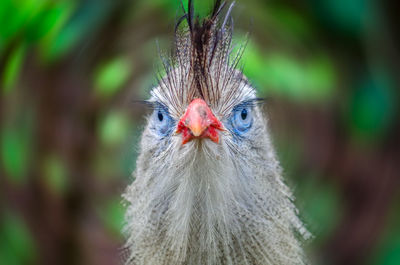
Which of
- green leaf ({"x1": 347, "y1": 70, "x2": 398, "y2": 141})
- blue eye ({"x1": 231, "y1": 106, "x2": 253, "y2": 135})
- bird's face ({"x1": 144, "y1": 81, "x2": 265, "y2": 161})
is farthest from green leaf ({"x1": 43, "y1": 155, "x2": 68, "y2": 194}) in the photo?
green leaf ({"x1": 347, "y1": 70, "x2": 398, "y2": 141})

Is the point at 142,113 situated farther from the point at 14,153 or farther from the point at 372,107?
the point at 372,107

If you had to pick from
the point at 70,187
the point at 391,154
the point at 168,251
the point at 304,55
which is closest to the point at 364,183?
the point at 391,154

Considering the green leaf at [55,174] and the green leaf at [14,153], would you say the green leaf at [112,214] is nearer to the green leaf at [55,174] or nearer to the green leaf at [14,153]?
the green leaf at [55,174]

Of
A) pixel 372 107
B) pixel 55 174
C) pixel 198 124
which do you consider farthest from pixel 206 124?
pixel 55 174

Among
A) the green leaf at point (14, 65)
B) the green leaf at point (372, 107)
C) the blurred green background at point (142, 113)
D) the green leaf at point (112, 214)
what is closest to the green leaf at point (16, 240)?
the blurred green background at point (142, 113)

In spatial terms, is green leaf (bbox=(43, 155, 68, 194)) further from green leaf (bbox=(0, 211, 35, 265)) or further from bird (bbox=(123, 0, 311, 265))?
bird (bbox=(123, 0, 311, 265))

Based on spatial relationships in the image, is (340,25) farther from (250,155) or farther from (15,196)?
(15,196)
